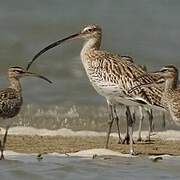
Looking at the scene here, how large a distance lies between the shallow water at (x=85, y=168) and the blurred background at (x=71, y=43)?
5555 millimetres

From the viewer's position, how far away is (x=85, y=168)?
11555 mm

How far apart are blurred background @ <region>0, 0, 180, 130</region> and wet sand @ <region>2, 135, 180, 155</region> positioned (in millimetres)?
2315

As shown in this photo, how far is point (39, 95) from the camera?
64.4ft

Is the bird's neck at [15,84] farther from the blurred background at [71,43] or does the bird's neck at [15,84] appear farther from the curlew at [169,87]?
the blurred background at [71,43]

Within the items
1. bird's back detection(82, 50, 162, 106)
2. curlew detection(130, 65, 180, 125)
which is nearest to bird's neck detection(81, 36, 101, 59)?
bird's back detection(82, 50, 162, 106)

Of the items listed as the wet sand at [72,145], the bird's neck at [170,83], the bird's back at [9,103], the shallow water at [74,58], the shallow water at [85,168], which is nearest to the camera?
the shallow water at [85,168]

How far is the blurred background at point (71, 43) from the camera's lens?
18625 mm

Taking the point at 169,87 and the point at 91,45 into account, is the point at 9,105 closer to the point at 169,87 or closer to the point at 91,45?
the point at 91,45

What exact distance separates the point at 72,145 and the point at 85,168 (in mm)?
2855

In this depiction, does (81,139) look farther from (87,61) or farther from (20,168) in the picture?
(20,168)

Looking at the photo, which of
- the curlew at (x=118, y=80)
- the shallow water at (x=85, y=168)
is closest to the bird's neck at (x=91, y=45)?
the curlew at (x=118, y=80)

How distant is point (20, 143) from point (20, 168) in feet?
9.73

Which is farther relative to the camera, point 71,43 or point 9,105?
point 71,43

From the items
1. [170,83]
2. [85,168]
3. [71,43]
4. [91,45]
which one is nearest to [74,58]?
[71,43]
